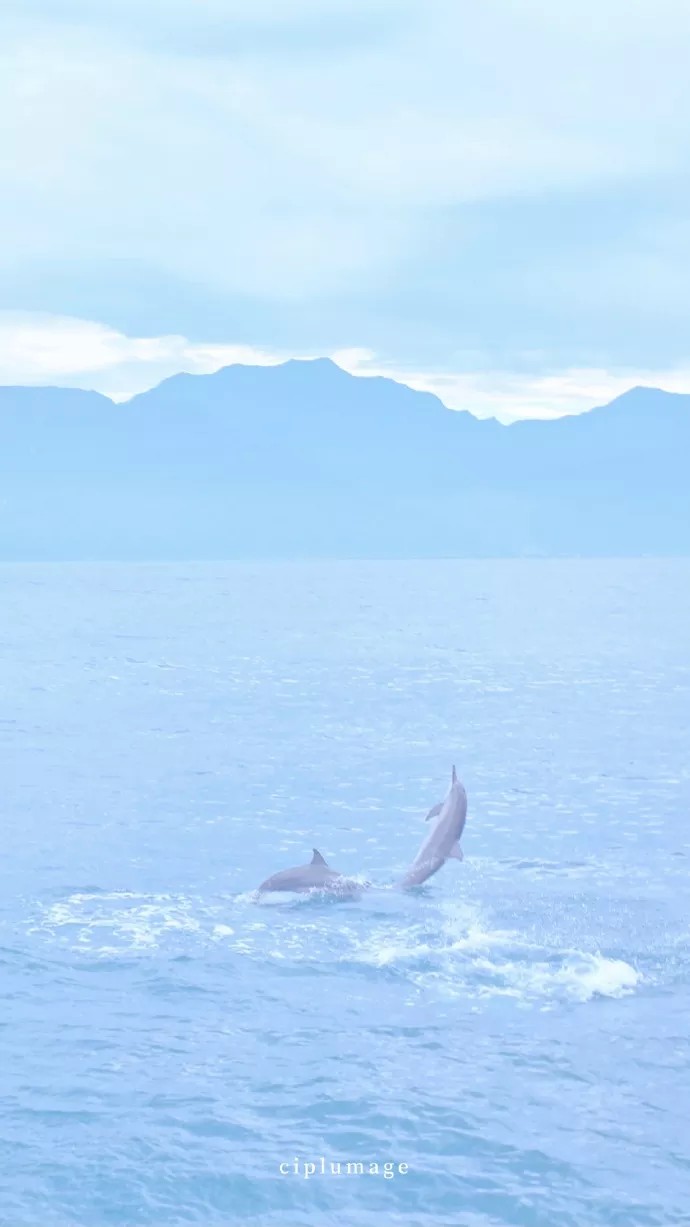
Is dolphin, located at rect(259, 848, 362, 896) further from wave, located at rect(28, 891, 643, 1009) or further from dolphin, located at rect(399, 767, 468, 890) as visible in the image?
dolphin, located at rect(399, 767, 468, 890)

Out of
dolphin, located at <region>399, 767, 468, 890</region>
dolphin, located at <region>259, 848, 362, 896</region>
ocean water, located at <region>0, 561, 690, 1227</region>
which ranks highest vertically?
dolphin, located at <region>399, 767, 468, 890</region>

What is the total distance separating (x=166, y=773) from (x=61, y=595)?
15556cm

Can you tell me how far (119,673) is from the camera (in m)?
75.3

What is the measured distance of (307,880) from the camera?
26.7 metres

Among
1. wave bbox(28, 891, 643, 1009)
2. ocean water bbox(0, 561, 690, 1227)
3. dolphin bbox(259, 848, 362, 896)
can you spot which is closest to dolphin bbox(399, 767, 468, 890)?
ocean water bbox(0, 561, 690, 1227)

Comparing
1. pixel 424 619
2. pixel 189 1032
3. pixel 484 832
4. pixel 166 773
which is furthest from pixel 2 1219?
pixel 424 619

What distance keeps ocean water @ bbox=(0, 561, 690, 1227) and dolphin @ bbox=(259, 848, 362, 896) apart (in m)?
0.34

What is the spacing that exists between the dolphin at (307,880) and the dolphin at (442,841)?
174cm

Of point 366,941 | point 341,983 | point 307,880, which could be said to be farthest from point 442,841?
point 341,983

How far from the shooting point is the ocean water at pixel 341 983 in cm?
1612

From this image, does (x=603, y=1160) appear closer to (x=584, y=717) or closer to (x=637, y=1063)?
(x=637, y=1063)

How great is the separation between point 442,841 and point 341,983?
20.9ft

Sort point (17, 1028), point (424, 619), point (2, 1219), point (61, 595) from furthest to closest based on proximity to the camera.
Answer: point (61, 595) < point (424, 619) < point (17, 1028) < point (2, 1219)

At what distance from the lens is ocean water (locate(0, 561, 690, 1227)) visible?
16125 mm
